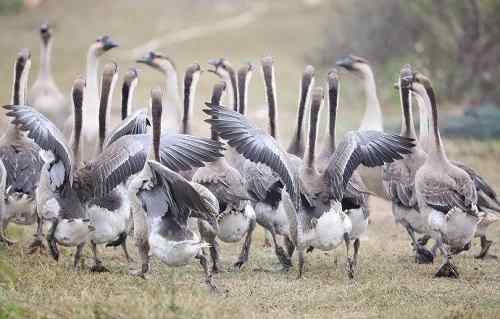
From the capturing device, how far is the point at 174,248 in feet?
27.2

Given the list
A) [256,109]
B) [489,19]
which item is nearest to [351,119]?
[256,109]

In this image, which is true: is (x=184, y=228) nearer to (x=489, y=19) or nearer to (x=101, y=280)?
(x=101, y=280)

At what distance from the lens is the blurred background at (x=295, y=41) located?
72.4 feet

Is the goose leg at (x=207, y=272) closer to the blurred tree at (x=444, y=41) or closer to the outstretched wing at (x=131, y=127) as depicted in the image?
the outstretched wing at (x=131, y=127)

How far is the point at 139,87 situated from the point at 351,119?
6.02 m

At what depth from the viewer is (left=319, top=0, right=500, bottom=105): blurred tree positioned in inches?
866

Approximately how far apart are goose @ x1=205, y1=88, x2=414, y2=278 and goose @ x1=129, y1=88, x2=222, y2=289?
73cm

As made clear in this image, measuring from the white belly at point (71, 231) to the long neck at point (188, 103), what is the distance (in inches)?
86.3

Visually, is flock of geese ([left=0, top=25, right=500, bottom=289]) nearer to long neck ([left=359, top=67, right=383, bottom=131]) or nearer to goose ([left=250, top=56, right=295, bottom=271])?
goose ([left=250, top=56, right=295, bottom=271])

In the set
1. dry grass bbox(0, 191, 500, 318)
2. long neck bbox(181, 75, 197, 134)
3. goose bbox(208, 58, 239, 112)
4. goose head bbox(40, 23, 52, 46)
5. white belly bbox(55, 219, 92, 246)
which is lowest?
dry grass bbox(0, 191, 500, 318)

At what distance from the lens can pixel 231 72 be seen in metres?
12.2

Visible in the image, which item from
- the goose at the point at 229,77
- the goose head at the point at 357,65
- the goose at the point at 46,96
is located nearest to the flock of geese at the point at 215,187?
the goose at the point at 229,77

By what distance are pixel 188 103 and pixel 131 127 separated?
3.61 ft

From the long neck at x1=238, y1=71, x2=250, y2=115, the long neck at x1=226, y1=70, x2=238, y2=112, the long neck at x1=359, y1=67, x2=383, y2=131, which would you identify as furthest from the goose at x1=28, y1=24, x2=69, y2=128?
the long neck at x1=359, y1=67, x2=383, y2=131
